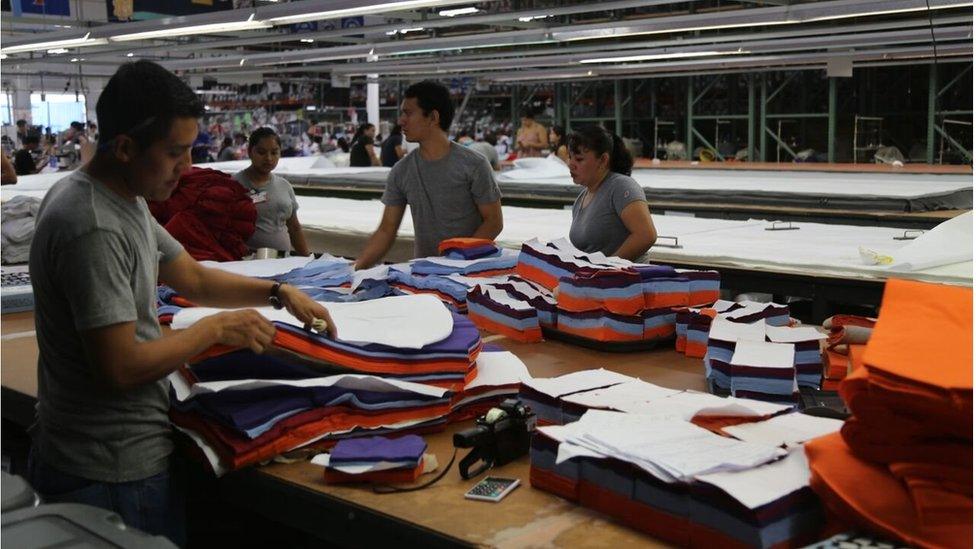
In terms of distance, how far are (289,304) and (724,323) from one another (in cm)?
109

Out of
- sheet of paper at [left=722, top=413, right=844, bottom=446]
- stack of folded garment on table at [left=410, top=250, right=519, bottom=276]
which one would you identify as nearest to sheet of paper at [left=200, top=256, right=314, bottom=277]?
stack of folded garment on table at [left=410, top=250, right=519, bottom=276]

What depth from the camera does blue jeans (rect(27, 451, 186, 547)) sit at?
6.13 ft

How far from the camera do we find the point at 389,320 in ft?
7.40

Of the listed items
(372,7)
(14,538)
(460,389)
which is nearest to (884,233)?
(372,7)

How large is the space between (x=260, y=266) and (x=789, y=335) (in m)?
1.89

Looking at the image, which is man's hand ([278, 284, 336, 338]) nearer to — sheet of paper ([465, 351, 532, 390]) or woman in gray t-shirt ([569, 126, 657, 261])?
sheet of paper ([465, 351, 532, 390])

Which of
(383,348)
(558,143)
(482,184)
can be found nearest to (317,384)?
(383,348)

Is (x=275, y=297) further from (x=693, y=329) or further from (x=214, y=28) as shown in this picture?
(x=214, y=28)

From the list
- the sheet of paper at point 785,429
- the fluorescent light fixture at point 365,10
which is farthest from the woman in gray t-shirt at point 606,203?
the sheet of paper at point 785,429

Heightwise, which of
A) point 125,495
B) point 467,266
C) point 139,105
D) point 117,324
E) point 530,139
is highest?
point 139,105

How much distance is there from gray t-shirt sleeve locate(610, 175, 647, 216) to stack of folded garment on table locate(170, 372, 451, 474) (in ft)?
7.24

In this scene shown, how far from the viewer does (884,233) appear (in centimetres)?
552

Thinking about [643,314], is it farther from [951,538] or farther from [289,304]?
[951,538]

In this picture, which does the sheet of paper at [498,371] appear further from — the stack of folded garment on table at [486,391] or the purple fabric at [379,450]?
the purple fabric at [379,450]
